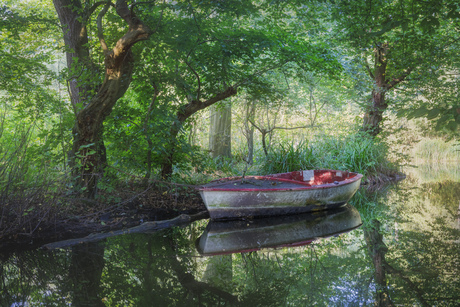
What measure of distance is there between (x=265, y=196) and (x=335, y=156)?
16.1 ft

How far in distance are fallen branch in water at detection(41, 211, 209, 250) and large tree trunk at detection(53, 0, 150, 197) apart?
839 millimetres

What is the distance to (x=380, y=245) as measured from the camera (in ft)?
15.2

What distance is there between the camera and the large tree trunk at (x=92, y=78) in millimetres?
5480

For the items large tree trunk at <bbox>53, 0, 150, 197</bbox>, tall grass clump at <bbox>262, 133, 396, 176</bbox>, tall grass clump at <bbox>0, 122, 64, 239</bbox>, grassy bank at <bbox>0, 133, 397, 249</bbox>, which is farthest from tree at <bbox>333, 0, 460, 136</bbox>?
tall grass clump at <bbox>0, 122, 64, 239</bbox>

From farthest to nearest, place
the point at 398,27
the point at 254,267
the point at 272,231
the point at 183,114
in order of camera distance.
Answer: the point at 183,114 < the point at 272,231 < the point at 398,27 < the point at 254,267

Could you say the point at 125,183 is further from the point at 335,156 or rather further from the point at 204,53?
the point at 335,156

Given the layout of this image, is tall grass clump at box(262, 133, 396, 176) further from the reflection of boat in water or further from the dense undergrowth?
the reflection of boat in water

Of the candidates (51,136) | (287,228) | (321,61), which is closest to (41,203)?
(51,136)

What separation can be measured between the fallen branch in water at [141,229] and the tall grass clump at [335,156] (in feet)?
9.75

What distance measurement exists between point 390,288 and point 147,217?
420 centimetres

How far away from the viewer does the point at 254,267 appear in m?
3.93

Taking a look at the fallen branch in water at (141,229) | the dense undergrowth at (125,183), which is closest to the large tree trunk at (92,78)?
the dense undergrowth at (125,183)

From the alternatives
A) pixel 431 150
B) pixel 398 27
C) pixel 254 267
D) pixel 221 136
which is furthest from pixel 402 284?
pixel 431 150

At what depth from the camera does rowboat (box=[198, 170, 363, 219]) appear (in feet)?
19.5
